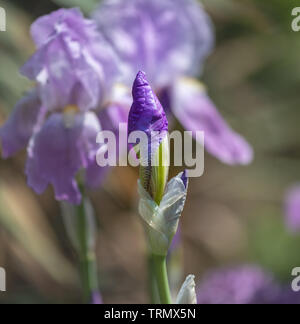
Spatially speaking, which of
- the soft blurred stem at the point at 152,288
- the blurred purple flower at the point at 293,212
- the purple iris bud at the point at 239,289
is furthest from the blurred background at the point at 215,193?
the soft blurred stem at the point at 152,288

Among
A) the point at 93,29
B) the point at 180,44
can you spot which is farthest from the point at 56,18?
the point at 180,44

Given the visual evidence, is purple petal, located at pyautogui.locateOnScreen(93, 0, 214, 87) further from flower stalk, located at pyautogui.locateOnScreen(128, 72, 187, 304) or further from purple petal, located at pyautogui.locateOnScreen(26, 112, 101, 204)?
flower stalk, located at pyautogui.locateOnScreen(128, 72, 187, 304)

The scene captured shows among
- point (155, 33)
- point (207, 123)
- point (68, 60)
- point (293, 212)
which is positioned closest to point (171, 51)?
point (155, 33)

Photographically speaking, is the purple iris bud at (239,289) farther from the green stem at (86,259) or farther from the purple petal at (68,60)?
the purple petal at (68,60)

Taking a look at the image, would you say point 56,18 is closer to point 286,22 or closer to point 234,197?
point 286,22

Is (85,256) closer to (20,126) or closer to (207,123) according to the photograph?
(20,126)

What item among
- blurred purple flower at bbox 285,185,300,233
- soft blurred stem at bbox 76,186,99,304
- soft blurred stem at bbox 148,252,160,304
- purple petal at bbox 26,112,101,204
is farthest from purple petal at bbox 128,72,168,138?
blurred purple flower at bbox 285,185,300,233

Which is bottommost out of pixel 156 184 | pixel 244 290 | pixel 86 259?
pixel 244 290
